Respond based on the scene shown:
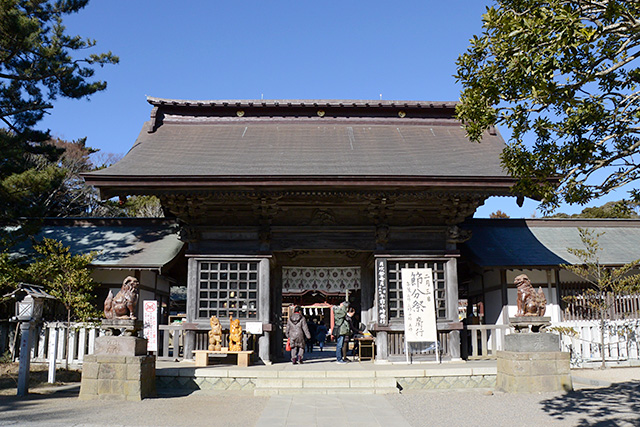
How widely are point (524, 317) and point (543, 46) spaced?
5.49 meters

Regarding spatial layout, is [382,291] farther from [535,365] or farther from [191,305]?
[191,305]

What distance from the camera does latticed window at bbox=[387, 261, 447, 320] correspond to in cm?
1168

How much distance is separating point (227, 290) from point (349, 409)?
5185mm

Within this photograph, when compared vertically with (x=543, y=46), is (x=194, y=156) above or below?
above

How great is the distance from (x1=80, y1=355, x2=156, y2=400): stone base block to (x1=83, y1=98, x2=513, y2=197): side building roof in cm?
376

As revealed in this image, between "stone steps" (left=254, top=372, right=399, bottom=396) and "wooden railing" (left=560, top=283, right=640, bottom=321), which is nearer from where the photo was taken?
"stone steps" (left=254, top=372, right=399, bottom=396)

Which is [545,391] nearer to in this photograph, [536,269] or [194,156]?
[536,269]

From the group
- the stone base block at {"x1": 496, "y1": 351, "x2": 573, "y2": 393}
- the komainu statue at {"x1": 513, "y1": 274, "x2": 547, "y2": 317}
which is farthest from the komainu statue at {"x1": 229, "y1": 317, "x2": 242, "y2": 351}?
the komainu statue at {"x1": 513, "y1": 274, "x2": 547, "y2": 317}

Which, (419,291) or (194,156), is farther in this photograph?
(194,156)

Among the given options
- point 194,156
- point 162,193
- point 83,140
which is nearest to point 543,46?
→ point 162,193

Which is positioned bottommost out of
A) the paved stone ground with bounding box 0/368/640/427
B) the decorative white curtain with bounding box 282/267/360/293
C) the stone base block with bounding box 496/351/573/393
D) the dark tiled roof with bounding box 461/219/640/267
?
the paved stone ground with bounding box 0/368/640/427

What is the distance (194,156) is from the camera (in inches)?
486

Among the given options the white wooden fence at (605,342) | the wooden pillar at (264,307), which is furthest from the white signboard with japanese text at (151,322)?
the white wooden fence at (605,342)

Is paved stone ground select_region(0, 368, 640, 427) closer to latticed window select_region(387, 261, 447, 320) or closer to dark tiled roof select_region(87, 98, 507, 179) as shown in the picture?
latticed window select_region(387, 261, 447, 320)
